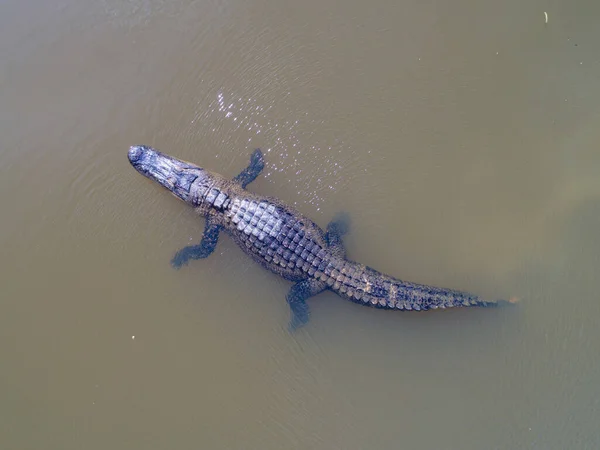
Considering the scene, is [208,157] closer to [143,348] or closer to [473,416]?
[143,348]

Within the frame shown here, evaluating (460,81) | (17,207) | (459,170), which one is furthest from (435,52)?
(17,207)

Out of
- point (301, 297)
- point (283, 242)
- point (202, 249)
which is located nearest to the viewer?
point (283, 242)

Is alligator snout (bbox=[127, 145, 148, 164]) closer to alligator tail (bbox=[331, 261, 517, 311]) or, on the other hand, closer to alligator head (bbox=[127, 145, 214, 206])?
alligator head (bbox=[127, 145, 214, 206])

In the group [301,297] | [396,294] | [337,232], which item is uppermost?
[337,232]

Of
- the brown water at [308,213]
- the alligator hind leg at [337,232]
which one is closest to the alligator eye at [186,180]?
the brown water at [308,213]

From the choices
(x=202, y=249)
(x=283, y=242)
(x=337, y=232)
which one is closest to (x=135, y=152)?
(x=202, y=249)

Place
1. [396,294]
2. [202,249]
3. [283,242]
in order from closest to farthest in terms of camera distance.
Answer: [396,294]
[283,242]
[202,249]

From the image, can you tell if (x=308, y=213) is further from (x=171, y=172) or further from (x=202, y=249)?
(x=171, y=172)
